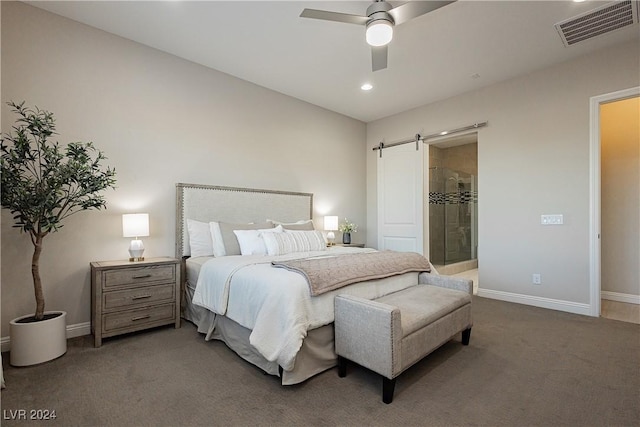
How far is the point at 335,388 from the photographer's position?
1.95 metres

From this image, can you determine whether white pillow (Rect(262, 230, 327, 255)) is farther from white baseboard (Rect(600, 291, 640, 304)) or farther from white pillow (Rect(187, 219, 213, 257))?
white baseboard (Rect(600, 291, 640, 304))

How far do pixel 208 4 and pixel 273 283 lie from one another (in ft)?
7.98

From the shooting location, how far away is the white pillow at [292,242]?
329cm

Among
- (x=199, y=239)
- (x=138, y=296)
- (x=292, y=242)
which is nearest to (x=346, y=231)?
(x=292, y=242)

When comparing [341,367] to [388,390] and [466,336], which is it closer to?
[388,390]

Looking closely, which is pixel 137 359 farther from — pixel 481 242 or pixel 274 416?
pixel 481 242

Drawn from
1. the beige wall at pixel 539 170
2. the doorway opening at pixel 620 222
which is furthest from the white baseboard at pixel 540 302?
the doorway opening at pixel 620 222

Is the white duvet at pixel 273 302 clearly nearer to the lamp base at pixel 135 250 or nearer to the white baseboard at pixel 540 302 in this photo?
the lamp base at pixel 135 250

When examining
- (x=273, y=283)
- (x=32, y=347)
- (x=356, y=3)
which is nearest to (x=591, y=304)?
(x=273, y=283)

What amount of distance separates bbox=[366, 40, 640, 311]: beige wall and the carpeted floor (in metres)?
1.10

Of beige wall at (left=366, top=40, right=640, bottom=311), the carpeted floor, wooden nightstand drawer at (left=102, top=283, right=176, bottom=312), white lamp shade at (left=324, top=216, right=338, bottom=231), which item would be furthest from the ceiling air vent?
wooden nightstand drawer at (left=102, top=283, right=176, bottom=312)

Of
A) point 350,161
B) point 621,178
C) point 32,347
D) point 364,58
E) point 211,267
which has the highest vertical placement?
point 364,58

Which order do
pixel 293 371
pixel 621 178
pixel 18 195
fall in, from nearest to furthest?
1. pixel 293 371
2. pixel 18 195
3. pixel 621 178

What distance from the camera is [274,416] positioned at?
65.7 inches
